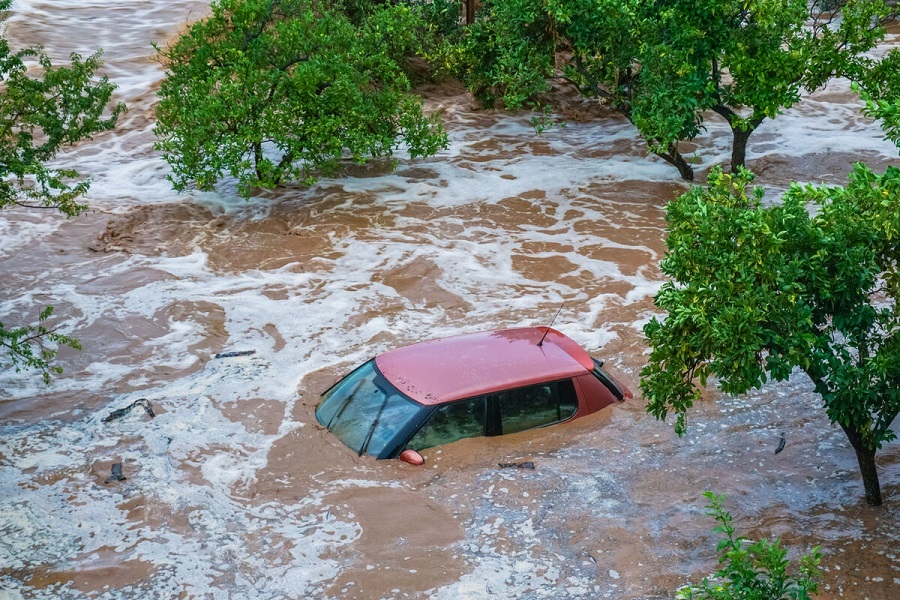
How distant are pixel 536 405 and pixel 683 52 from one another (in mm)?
8843

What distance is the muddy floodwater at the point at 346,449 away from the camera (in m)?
7.12

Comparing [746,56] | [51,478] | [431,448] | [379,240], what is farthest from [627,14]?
[51,478]

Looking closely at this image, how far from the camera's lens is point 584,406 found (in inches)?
342

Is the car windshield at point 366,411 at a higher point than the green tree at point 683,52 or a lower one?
lower

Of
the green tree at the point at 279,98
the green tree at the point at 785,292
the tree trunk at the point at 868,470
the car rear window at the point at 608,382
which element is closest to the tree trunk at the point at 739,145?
the green tree at the point at 279,98

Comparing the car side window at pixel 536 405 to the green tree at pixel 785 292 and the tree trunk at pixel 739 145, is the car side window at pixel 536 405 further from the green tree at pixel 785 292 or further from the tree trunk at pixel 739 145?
the tree trunk at pixel 739 145

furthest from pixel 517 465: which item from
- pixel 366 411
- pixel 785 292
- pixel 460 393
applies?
pixel 785 292

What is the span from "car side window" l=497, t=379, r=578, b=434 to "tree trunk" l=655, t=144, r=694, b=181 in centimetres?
970

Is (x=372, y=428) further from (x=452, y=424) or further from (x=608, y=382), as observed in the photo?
(x=608, y=382)

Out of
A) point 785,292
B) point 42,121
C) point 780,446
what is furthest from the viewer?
point 42,121

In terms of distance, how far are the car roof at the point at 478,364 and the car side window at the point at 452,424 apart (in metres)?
0.08

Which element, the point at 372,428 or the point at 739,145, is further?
the point at 739,145

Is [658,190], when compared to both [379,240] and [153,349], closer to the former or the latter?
[379,240]

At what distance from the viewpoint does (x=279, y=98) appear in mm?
16141
